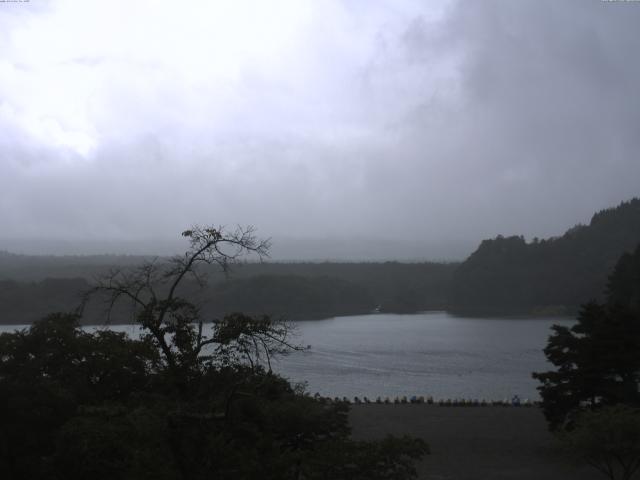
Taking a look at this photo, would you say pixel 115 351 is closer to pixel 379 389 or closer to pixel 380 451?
pixel 380 451

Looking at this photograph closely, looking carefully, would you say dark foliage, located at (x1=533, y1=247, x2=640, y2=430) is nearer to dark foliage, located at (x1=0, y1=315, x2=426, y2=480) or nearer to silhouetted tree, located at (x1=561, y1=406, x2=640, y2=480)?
silhouetted tree, located at (x1=561, y1=406, x2=640, y2=480)

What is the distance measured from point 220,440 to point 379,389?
24.8 m

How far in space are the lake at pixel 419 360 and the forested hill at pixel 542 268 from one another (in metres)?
14.9

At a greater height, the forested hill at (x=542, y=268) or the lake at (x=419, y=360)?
the forested hill at (x=542, y=268)

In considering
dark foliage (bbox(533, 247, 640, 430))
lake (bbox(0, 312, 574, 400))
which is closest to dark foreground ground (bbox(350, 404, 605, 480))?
dark foliage (bbox(533, 247, 640, 430))

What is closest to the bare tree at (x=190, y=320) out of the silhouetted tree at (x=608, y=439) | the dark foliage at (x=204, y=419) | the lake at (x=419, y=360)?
the dark foliage at (x=204, y=419)

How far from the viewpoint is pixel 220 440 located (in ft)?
17.0

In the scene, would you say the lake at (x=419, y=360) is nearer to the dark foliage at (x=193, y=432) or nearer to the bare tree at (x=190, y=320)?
the dark foliage at (x=193, y=432)

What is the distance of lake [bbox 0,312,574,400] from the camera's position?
29.4 m

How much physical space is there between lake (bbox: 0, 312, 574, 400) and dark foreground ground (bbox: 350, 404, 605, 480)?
3274mm

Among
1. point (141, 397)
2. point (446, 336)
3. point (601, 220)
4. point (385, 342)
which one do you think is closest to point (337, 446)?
point (141, 397)

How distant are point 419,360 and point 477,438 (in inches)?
832

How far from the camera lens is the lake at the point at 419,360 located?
29359mm

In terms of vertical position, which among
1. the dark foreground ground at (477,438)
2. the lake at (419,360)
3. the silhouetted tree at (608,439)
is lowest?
the lake at (419,360)
